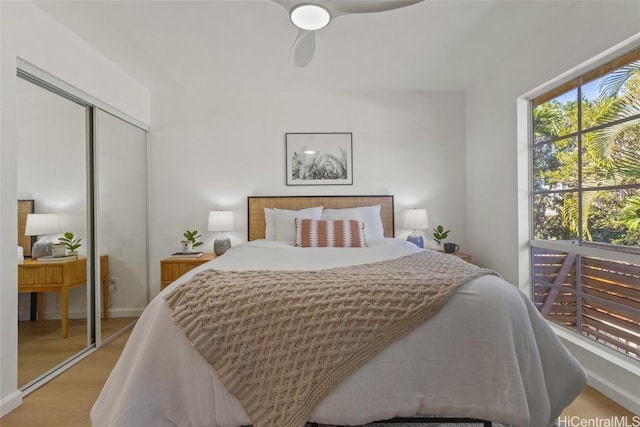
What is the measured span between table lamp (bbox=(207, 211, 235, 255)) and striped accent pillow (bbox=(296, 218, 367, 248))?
3.08ft

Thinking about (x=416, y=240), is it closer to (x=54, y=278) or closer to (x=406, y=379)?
(x=406, y=379)

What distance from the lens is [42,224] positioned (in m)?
2.20

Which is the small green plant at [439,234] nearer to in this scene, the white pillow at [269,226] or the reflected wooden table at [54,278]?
the white pillow at [269,226]

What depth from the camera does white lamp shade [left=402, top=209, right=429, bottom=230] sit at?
345 centimetres

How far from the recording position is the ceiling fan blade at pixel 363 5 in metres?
1.69

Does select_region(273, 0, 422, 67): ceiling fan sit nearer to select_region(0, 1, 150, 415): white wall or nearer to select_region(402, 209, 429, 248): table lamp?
select_region(0, 1, 150, 415): white wall

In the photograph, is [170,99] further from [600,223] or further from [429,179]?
[600,223]

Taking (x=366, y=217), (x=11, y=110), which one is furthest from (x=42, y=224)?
(x=366, y=217)

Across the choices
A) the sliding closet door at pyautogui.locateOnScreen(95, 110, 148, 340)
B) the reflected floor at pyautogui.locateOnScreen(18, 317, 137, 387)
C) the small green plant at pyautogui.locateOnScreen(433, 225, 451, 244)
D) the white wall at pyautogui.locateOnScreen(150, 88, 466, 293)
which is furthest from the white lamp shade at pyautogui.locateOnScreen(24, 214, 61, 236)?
the small green plant at pyautogui.locateOnScreen(433, 225, 451, 244)

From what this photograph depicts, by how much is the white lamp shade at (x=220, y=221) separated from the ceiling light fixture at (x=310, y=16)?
7.05ft

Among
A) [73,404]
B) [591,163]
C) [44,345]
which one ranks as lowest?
[73,404]

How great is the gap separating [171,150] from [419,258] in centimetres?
307

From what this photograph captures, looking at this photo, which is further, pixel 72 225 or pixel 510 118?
pixel 510 118

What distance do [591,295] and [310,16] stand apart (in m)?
2.63
